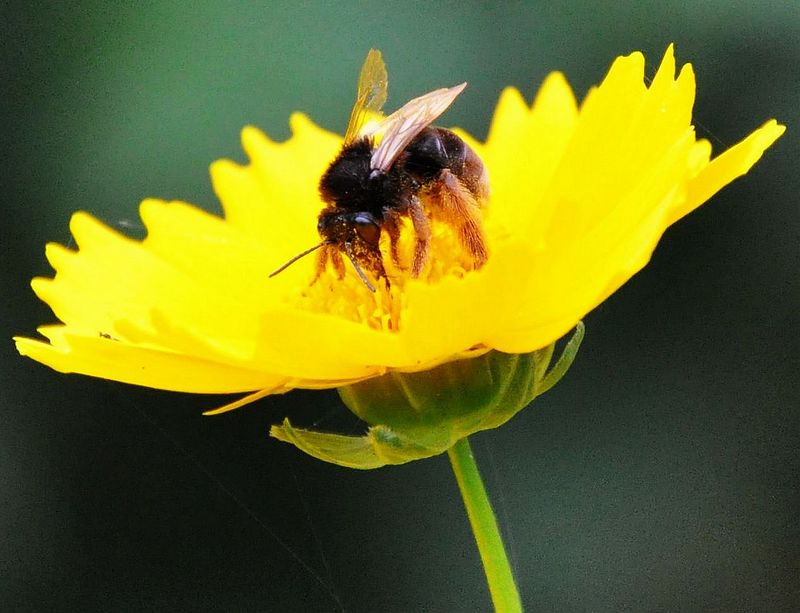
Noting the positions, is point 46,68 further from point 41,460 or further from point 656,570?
point 656,570

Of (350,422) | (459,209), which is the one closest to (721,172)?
(459,209)

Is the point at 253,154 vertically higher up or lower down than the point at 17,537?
higher up

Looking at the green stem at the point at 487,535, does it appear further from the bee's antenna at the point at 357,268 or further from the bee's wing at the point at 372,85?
the bee's wing at the point at 372,85

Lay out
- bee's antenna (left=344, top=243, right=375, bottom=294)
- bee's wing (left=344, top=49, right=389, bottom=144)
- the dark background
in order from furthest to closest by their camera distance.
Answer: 1. the dark background
2. bee's wing (left=344, top=49, right=389, bottom=144)
3. bee's antenna (left=344, top=243, right=375, bottom=294)

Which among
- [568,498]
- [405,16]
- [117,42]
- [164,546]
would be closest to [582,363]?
[568,498]

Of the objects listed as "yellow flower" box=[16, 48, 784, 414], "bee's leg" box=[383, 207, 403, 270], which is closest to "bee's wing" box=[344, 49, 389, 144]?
"yellow flower" box=[16, 48, 784, 414]

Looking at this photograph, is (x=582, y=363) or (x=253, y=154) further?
(x=582, y=363)

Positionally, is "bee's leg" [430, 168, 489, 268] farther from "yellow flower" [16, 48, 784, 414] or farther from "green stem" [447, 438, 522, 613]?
"green stem" [447, 438, 522, 613]

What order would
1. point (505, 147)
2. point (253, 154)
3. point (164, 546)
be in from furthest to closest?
point (164, 546) → point (253, 154) → point (505, 147)
